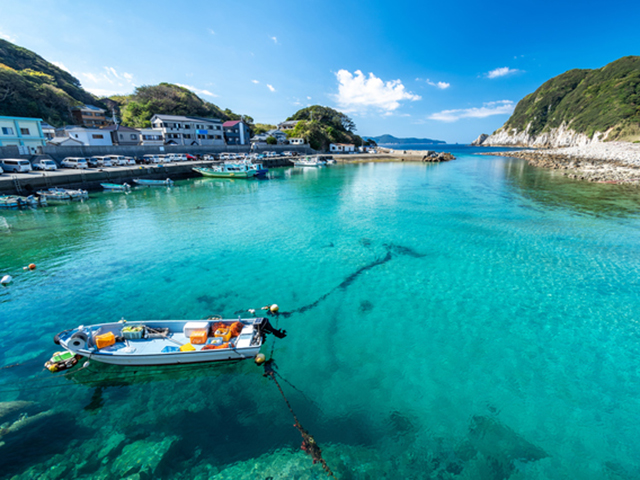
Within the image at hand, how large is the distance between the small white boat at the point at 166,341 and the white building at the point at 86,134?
61.7 metres

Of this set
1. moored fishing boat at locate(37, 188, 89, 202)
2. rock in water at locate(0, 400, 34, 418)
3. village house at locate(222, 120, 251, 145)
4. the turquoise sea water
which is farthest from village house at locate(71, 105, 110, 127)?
Answer: rock in water at locate(0, 400, 34, 418)

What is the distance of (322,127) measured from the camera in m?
111

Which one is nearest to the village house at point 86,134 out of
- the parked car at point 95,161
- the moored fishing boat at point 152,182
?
the parked car at point 95,161

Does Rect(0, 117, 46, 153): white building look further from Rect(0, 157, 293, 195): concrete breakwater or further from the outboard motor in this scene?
the outboard motor

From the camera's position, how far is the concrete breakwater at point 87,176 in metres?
33.4

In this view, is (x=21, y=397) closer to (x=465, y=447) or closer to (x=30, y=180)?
(x=465, y=447)

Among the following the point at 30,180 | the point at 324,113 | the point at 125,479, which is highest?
the point at 324,113

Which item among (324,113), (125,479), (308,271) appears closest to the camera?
(125,479)

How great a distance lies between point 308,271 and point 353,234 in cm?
799

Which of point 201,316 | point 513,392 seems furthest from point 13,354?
point 513,392

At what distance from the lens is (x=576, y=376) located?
9.27 meters

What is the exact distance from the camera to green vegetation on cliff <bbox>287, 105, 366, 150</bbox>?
10231cm

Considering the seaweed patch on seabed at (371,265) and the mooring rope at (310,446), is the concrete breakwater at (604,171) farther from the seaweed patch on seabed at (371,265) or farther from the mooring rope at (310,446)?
the mooring rope at (310,446)

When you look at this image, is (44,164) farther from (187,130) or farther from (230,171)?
(187,130)
